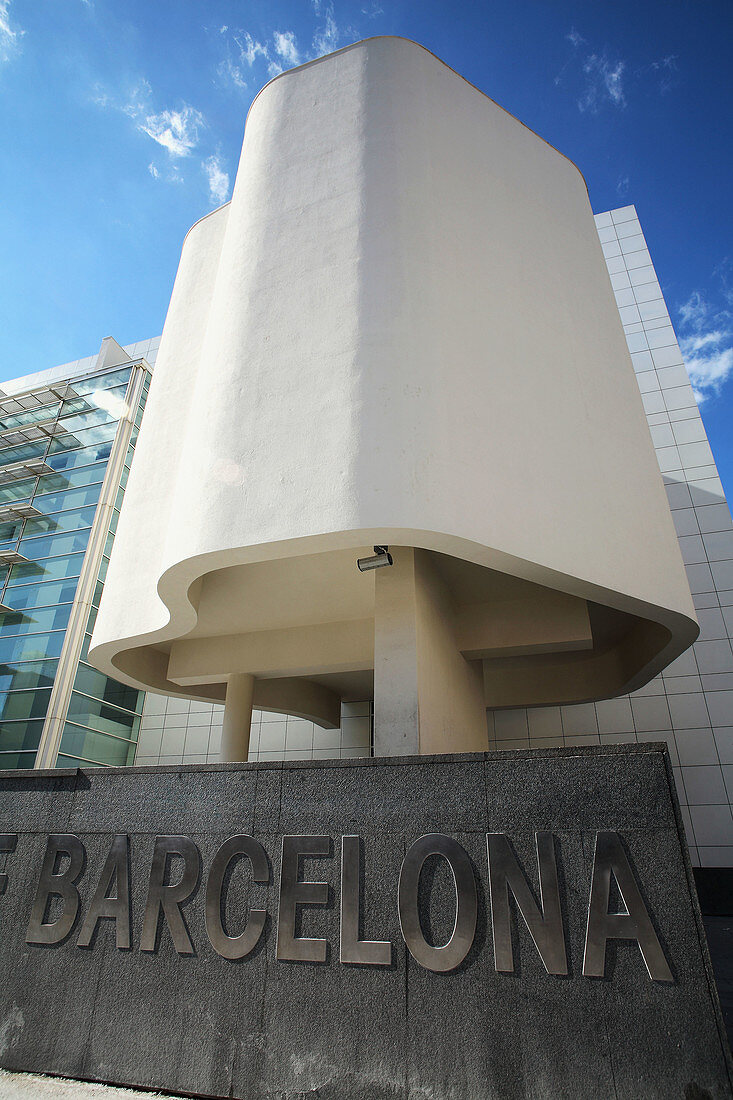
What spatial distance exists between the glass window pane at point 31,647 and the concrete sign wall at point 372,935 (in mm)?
A: 14926

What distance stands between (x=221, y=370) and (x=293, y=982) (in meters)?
8.13

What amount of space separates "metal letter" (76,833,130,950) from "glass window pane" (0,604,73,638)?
15917 mm

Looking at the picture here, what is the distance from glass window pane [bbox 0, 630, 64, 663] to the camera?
20.5 meters

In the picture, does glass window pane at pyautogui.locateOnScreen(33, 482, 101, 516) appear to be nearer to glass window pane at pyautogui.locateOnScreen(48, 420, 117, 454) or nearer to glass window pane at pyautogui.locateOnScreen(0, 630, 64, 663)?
glass window pane at pyautogui.locateOnScreen(48, 420, 117, 454)

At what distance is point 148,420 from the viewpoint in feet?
45.0

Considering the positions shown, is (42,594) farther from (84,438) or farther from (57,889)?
(57,889)

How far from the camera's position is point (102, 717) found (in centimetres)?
2102

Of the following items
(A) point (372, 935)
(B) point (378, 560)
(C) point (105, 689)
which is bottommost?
(A) point (372, 935)

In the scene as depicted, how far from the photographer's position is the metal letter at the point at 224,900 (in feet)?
18.7

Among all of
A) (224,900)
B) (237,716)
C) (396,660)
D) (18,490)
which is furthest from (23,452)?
(224,900)

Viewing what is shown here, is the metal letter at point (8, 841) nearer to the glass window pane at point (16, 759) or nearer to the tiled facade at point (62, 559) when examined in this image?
the tiled facade at point (62, 559)

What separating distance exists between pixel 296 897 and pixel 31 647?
18052 mm

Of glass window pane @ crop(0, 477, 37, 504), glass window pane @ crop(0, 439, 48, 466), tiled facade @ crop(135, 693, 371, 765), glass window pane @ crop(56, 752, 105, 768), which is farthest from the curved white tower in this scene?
glass window pane @ crop(0, 439, 48, 466)

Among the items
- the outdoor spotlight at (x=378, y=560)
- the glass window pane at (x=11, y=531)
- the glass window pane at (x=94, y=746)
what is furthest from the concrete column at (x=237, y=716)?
the glass window pane at (x=11, y=531)
